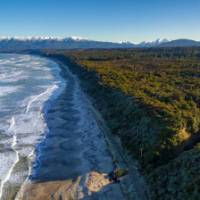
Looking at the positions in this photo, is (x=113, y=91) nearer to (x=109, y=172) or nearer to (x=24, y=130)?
(x=24, y=130)

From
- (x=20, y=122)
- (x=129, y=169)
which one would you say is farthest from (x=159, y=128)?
(x=20, y=122)

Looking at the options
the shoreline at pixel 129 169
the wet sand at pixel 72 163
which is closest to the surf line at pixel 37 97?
the wet sand at pixel 72 163

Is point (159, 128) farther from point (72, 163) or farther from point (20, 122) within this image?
point (20, 122)

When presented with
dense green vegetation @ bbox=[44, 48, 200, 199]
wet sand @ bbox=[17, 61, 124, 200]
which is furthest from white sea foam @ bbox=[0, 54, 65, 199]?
dense green vegetation @ bbox=[44, 48, 200, 199]

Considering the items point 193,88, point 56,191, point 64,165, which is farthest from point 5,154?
point 193,88

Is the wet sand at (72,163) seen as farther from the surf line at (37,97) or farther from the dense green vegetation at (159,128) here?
the surf line at (37,97)

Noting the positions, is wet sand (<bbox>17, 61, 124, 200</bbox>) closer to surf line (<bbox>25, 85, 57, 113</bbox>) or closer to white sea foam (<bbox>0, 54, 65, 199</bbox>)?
white sea foam (<bbox>0, 54, 65, 199</bbox>)

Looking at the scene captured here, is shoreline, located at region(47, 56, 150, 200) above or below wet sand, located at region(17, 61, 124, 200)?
above

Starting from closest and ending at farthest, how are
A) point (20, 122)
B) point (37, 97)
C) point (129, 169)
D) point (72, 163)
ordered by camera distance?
point (129, 169), point (72, 163), point (20, 122), point (37, 97)
